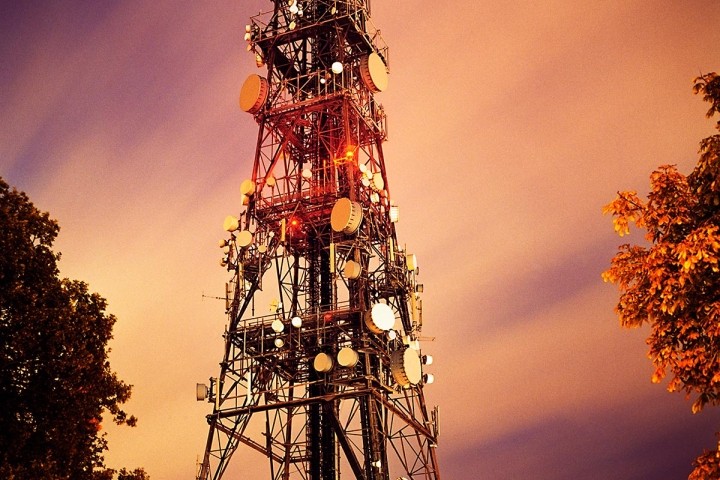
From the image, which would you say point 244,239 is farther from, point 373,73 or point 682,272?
point 682,272

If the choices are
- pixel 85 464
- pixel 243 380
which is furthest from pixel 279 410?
pixel 85 464

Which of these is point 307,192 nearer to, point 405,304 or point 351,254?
point 351,254

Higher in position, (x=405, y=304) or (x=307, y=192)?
(x=307, y=192)

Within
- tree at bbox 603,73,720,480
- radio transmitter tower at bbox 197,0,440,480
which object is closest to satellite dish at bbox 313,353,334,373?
radio transmitter tower at bbox 197,0,440,480

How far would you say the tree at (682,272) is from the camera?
1964 cm

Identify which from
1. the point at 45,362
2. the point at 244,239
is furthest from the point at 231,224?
the point at 45,362

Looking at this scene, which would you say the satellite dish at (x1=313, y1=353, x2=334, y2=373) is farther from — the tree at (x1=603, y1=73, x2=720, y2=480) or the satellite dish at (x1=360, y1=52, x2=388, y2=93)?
the tree at (x1=603, y1=73, x2=720, y2=480)

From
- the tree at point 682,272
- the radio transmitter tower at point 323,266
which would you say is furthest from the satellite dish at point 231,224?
the tree at point 682,272

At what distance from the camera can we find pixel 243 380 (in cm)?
5116

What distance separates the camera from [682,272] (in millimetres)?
20109

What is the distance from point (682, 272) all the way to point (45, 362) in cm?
2391

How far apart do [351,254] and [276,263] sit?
17.9ft

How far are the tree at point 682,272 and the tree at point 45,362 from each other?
70.3 ft

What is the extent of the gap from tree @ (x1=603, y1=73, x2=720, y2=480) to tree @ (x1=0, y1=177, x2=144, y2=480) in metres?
21.4
